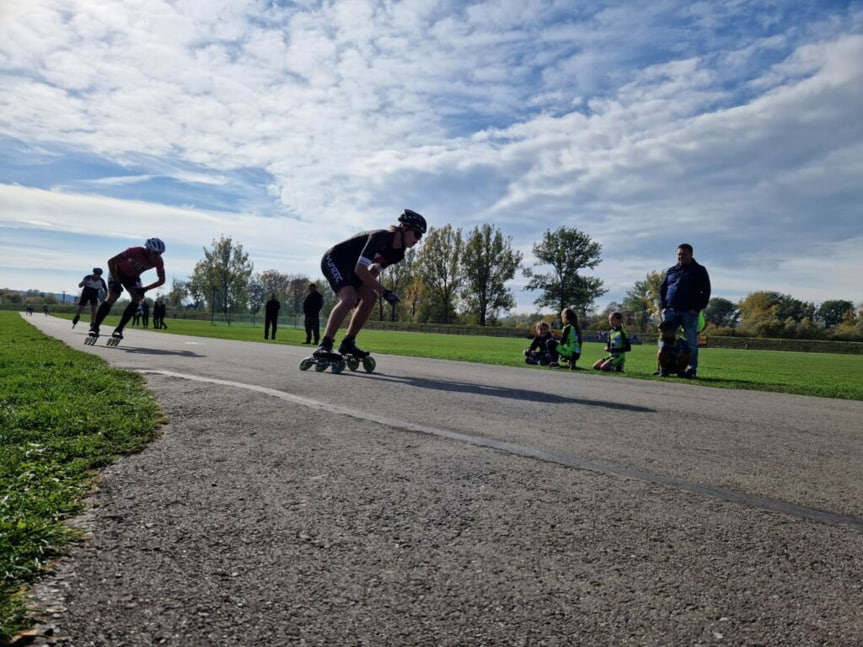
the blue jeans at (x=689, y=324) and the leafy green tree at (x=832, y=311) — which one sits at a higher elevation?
the leafy green tree at (x=832, y=311)

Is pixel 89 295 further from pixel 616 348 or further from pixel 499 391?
pixel 499 391

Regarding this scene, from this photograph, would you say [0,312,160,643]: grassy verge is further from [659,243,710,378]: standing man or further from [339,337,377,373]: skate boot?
[659,243,710,378]: standing man

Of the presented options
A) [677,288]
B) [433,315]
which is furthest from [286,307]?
[677,288]

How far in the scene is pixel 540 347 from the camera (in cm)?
1206

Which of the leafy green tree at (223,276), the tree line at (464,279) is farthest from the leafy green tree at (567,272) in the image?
the leafy green tree at (223,276)

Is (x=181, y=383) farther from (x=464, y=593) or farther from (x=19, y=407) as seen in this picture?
(x=464, y=593)

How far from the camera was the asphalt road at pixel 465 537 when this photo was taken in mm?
1477

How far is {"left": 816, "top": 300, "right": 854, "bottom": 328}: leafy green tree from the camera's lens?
105675mm

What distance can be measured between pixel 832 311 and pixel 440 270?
77.6 m

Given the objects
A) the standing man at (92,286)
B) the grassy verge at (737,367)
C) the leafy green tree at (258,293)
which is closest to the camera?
the grassy verge at (737,367)

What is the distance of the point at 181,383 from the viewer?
594 cm

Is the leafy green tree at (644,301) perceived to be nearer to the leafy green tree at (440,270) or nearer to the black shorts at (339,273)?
the leafy green tree at (440,270)

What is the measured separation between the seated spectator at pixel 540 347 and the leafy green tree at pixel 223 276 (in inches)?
3123

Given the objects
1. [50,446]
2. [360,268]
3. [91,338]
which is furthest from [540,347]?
[50,446]
